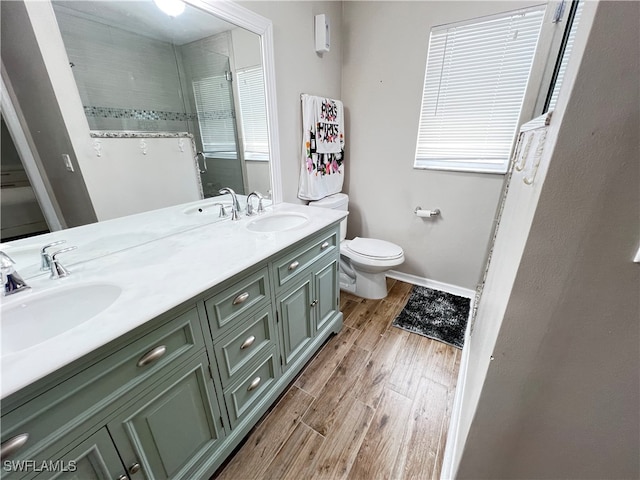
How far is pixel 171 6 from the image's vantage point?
1189 millimetres

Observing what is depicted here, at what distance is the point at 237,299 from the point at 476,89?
2.04m

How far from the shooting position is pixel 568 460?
793mm

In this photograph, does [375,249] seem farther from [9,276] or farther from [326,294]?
[9,276]

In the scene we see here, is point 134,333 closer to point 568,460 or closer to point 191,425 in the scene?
point 191,425

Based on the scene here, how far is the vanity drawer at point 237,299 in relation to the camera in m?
0.95

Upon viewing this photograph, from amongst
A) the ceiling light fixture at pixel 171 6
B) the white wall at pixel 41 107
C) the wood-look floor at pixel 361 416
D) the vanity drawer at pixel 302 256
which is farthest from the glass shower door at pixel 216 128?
the wood-look floor at pixel 361 416

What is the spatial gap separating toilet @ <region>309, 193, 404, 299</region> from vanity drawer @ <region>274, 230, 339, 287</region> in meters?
0.52

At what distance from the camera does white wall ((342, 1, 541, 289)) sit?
1.92 m

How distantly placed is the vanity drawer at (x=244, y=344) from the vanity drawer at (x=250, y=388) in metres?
0.05


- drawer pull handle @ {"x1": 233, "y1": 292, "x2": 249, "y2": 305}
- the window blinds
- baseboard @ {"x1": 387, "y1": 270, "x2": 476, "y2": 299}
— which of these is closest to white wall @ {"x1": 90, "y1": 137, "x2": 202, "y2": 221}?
the window blinds

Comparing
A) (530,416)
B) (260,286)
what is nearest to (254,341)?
(260,286)

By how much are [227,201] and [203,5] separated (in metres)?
0.94

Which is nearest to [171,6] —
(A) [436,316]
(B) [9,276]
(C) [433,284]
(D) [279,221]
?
(D) [279,221]

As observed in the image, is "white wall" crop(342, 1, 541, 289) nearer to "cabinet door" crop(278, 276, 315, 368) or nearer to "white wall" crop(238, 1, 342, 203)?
"white wall" crop(238, 1, 342, 203)
